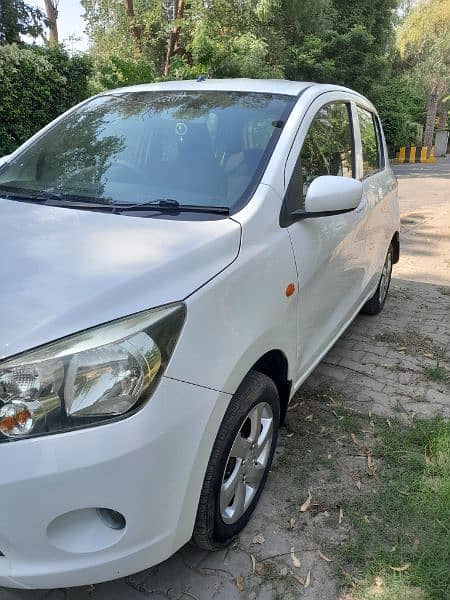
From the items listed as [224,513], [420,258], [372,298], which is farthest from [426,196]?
[224,513]

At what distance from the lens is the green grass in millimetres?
2029

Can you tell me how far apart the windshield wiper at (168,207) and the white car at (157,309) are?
15mm

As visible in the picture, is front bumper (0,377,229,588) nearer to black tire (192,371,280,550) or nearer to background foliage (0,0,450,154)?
black tire (192,371,280,550)

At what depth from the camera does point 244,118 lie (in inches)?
106

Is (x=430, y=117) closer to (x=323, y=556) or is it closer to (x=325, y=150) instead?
(x=325, y=150)

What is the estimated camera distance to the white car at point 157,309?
4.91 feet

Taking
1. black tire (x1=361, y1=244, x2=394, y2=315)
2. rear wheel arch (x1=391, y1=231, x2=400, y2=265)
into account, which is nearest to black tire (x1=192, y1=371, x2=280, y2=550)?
black tire (x1=361, y1=244, x2=394, y2=315)

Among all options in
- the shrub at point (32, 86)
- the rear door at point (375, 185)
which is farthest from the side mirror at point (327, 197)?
the shrub at point (32, 86)

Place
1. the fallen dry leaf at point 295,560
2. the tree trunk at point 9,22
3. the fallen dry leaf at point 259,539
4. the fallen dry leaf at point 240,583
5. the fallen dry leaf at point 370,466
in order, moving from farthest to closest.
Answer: the tree trunk at point 9,22 → the fallen dry leaf at point 370,466 → the fallen dry leaf at point 259,539 → the fallen dry leaf at point 295,560 → the fallen dry leaf at point 240,583

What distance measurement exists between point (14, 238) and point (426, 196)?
13.0 meters

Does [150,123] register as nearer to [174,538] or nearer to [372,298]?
[174,538]

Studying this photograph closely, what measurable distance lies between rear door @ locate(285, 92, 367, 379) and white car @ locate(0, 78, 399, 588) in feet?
0.06

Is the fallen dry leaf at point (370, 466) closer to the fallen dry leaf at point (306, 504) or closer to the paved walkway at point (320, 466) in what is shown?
the paved walkway at point (320, 466)

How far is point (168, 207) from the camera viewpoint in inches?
88.4
